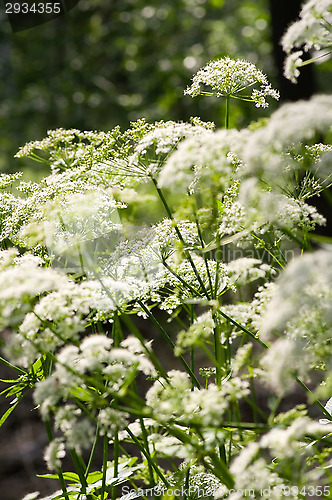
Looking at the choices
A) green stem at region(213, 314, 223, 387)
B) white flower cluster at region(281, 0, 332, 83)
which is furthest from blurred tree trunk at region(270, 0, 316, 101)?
green stem at region(213, 314, 223, 387)

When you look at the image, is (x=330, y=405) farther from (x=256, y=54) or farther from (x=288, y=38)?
(x=256, y=54)

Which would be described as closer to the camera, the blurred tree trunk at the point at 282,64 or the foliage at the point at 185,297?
the foliage at the point at 185,297

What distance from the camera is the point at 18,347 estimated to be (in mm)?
1086

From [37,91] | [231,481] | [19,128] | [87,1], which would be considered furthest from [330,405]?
[87,1]

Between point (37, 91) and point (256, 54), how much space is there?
162 inches

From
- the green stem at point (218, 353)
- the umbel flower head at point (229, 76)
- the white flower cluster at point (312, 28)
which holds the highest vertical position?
the white flower cluster at point (312, 28)

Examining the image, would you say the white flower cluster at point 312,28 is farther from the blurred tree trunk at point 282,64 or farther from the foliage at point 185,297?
the blurred tree trunk at point 282,64

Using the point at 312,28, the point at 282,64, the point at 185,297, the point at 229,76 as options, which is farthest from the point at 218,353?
the point at 282,64

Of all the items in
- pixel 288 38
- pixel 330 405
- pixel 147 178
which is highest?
pixel 288 38

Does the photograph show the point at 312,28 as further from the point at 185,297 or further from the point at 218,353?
Answer: the point at 185,297

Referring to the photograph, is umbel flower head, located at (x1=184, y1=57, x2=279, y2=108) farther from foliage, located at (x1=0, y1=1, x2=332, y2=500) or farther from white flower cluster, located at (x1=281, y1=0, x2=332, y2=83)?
white flower cluster, located at (x1=281, y1=0, x2=332, y2=83)

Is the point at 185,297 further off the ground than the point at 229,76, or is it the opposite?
the point at 229,76

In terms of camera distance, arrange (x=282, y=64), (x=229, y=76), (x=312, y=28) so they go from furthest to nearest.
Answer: (x=282, y=64) < (x=229, y=76) < (x=312, y=28)

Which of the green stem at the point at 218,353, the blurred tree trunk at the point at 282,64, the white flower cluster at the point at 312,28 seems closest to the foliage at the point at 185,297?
the green stem at the point at 218,353
